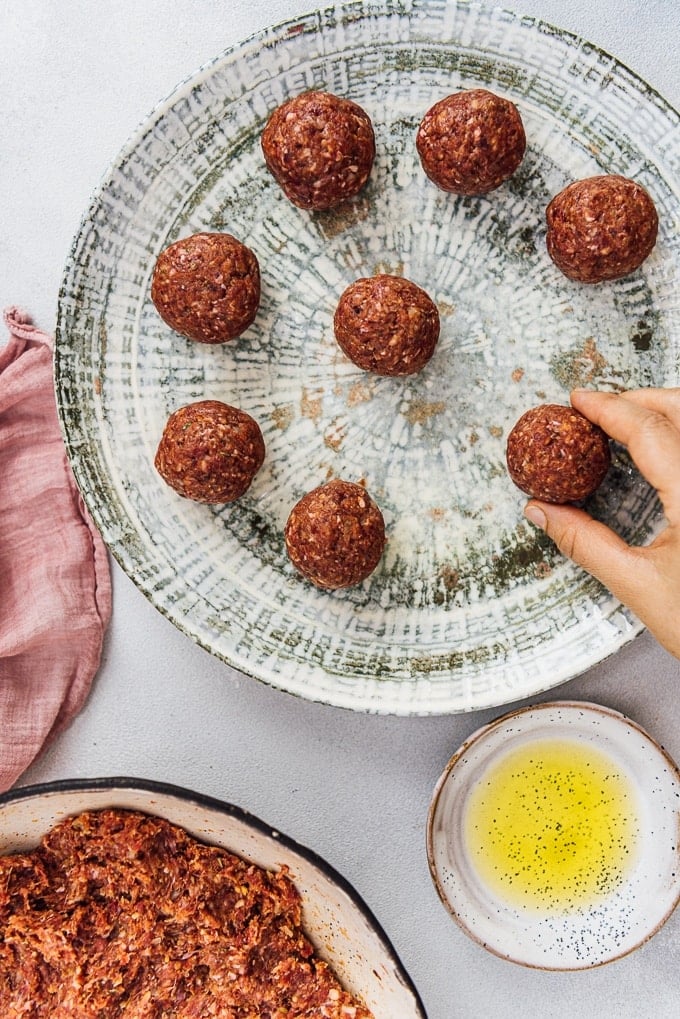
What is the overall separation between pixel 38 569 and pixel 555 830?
4.51 ft

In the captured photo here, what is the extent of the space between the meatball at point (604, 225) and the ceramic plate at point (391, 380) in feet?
0.43

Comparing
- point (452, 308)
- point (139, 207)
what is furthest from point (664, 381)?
point (139, 207)

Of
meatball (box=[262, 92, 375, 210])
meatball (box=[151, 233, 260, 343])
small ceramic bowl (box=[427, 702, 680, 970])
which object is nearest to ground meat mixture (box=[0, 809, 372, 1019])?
small ceramic bowl (box=[427, 702, 680, 970])

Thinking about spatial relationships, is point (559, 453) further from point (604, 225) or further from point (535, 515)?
point (604, 225)

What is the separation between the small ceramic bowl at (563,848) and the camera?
1979 mm

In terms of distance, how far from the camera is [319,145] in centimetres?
165

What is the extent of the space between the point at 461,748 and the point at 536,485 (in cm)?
61

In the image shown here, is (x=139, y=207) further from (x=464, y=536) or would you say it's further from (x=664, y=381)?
(x=664, y=381)

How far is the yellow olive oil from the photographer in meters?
2.00

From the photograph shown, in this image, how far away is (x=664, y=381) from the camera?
1863mm

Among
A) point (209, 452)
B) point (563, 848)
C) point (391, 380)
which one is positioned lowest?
point (563, 848)

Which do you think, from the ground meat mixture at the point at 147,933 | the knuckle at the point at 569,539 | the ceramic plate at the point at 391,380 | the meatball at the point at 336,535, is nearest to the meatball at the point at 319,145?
the ceramic plate at the point at 391,380

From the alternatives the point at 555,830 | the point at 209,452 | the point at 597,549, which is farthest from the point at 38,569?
the point at 555,830

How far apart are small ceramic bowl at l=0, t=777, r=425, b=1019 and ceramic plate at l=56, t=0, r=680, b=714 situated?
0.31 meters
